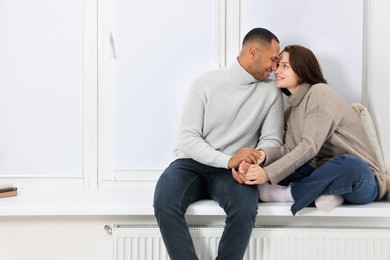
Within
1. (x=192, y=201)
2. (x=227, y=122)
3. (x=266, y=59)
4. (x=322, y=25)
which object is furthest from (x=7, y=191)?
(x=322, y=25)

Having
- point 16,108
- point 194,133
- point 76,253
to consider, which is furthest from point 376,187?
point 16,108

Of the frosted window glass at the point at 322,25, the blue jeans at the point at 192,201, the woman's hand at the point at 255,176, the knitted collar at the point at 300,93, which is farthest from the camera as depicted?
the frosted window glass at the point at 322,25

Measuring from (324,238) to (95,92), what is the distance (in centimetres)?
120

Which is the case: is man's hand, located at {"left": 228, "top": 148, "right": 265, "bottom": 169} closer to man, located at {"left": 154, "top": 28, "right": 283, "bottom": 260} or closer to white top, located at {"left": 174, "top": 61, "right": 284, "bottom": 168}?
man, located at {"left": 154, "top": 28, "right": 283, "bottom": 260}

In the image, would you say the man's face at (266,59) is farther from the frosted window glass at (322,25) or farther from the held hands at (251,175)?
the held hands at (251,175)

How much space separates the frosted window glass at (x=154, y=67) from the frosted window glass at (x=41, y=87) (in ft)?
0.66

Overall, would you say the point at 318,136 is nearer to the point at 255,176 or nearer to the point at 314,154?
the point at 314,154

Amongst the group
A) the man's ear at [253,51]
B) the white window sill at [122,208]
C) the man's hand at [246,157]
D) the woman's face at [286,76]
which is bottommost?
the white window sill at [122,208]

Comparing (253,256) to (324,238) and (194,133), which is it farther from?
(194,133)

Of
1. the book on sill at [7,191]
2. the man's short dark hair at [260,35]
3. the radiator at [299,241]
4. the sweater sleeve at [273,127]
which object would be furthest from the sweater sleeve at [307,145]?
the book on sill at [7,191]

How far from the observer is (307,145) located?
5.91ft

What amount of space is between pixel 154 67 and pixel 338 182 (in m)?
0.98

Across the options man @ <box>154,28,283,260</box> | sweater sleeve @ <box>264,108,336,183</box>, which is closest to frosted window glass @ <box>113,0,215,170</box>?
man @ <box>154,28,283,260</box>

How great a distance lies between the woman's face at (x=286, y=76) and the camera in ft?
6.52
